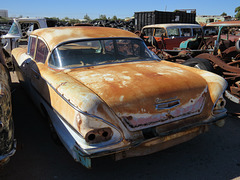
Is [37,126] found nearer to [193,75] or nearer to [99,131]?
[99,131]

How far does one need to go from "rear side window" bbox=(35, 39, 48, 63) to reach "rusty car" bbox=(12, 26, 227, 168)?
4 cm

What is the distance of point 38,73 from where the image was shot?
335cm

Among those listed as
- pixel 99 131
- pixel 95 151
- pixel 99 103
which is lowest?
pixel 95 151

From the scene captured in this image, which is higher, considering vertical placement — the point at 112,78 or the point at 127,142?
the point at 112,78

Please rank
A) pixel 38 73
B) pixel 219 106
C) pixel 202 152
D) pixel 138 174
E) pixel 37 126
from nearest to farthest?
pixel 138 174 → pixel 219 106 → pixel 202 152 → pixel 38 73 → pixel 37 126

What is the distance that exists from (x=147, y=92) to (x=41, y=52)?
2.13 m

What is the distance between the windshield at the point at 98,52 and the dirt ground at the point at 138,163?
1200 mm

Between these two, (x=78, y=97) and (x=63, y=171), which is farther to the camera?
(x=63, y=171)

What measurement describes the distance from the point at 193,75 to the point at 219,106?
1.67ft

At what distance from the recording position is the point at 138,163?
9.48 feet

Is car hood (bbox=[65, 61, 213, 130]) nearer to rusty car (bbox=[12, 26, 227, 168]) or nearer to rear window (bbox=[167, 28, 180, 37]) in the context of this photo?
rusty car (bbox=[12, 26, 227, 168])

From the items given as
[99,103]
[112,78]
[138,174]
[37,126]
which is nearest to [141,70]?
[112,78]

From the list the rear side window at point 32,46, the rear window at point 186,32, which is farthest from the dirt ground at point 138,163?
the rear window at point 186,32

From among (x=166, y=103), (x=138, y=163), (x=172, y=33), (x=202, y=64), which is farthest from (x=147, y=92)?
(x=172, y=33)
